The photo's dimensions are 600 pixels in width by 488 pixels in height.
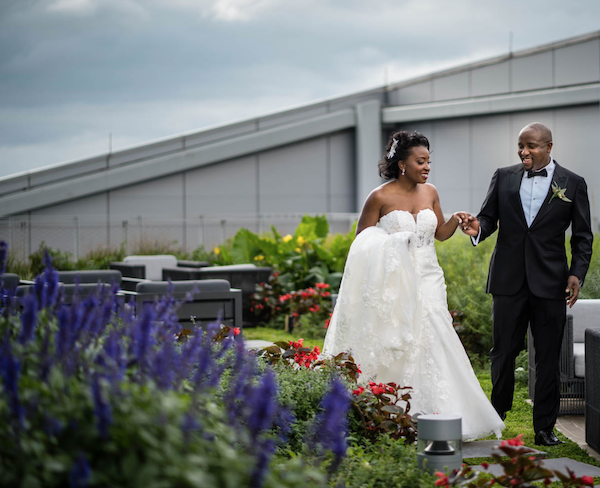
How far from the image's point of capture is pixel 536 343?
182 inches

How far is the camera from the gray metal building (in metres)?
17.7

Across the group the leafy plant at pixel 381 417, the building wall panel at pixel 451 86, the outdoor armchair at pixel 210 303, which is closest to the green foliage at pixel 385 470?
the leafy plant at pixel 381 417

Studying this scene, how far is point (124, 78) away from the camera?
19.6 meters

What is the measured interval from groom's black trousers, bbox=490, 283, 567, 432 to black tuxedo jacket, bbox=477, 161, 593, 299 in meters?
0.09

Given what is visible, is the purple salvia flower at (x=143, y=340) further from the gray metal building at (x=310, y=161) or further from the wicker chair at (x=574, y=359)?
the gray metal building at (x=310, y=161)

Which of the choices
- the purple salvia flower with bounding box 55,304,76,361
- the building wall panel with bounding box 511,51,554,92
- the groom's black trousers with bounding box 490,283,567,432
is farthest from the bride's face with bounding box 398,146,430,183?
the building wall panel with bounding box 511,51,554,92

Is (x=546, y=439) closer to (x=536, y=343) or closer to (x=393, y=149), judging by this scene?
(x=536, y=343)

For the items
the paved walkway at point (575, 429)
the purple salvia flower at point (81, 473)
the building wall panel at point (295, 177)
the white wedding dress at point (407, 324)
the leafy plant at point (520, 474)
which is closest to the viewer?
the purple salvia flower at point (81, 473)

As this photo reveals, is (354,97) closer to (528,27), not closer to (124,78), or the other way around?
(528,27)

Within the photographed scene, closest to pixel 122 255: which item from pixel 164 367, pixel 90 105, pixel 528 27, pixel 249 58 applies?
pixel 90 105

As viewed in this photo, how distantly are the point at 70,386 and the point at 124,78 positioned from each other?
62.3 ft

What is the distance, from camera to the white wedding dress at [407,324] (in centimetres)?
463

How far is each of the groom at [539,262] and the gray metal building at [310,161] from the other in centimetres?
1298

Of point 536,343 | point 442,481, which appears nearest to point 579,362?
point 536,343
